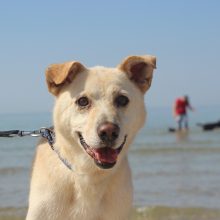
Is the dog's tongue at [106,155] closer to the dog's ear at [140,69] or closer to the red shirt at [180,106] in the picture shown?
the dog's ear at [140,69]

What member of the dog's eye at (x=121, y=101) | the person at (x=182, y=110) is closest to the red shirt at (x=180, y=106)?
the person at (x=182, y=110)

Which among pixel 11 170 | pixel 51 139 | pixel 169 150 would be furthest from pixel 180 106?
pixel 51 139

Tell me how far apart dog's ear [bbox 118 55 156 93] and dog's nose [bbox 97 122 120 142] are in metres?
0.81

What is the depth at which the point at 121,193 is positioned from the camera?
16.5 feet

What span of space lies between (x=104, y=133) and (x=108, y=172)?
0.59 m

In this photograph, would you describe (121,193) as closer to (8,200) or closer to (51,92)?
(51,92)

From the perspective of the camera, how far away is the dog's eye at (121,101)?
189 inches

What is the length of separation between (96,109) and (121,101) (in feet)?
0.83

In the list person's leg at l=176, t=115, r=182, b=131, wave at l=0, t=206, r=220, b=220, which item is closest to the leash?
wave at l=0, t=206, r=220, b=220

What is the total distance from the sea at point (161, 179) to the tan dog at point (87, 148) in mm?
458

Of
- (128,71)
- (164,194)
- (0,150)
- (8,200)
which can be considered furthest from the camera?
(0,150)

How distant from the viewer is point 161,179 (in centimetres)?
1173

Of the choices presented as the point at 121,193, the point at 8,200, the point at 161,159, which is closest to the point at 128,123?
the point at 121,193

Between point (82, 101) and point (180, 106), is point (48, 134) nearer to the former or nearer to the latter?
point (82, 101)
